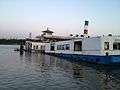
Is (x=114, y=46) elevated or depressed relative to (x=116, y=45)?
depressed

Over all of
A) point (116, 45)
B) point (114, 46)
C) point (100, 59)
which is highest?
point (116, 45)

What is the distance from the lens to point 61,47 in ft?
190

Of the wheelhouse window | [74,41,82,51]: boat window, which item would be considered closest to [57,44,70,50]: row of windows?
[74,41,82,51]: boat window

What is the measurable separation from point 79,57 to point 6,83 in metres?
25.8

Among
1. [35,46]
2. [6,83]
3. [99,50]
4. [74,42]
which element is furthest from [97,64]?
[35,46]

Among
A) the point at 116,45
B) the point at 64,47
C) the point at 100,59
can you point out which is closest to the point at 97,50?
the point at 100,59

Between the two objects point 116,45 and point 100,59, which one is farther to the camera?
point 116,45

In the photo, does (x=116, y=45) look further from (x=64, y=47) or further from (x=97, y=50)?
(x=64, y=47)

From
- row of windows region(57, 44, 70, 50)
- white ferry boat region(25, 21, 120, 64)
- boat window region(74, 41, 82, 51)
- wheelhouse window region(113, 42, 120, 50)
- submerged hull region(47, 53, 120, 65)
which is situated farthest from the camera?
row of windows region(57, 44, 70, 50)

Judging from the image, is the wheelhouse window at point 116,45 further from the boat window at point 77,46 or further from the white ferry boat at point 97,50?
the boat window at point 77,46

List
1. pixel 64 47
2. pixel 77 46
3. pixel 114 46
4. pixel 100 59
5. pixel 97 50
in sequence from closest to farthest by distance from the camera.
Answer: pixel 100 59 < pixel 114 46 < pixel 97 50 < pixel 77 46 < pixel 64 47

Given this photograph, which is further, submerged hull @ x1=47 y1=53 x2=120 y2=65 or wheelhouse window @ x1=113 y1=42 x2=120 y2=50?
wheelhouse window @ x1=113 y1=42 x2=120 y2=50

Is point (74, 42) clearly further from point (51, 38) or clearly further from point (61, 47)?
point (51, 38)

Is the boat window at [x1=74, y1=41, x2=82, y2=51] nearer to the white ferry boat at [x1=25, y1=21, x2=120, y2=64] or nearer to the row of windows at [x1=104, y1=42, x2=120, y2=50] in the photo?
the white ferry boat at [x1=25, y1=21, x2=120, y2=64]
